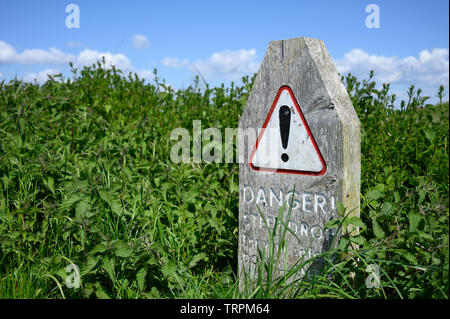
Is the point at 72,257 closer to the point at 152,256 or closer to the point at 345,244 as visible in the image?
the point at 152,256

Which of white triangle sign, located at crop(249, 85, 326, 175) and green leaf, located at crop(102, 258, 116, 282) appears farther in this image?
white triangle sign, located at crop(249, 85, 326, 175)

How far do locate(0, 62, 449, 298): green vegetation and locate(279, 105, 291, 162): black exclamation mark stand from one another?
0.55 meters

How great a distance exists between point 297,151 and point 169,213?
3.67 feet

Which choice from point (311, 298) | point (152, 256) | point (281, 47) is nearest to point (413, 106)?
point (281, 47)

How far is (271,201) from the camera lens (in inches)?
97.5

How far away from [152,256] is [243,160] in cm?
86

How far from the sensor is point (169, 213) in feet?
9.51

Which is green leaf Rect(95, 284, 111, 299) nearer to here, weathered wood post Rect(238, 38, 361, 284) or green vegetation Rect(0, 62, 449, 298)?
green vegetation Rect(0, 62, 449, 298)

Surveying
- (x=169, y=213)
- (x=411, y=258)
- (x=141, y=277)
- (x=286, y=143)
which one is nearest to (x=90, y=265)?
(x=141, y=277)

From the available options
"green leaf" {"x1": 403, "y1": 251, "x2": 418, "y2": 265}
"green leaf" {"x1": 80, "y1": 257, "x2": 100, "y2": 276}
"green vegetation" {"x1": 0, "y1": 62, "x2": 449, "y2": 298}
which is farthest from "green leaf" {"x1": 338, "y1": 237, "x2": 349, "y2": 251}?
"green leaf" {"x1": 80, "y1": 257, "x2": 100, "y2": 276}

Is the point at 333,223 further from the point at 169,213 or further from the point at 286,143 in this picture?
the point at 169,213

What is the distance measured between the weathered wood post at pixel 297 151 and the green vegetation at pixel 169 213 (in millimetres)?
173

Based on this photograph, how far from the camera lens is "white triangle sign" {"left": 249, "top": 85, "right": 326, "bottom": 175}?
2240mm
